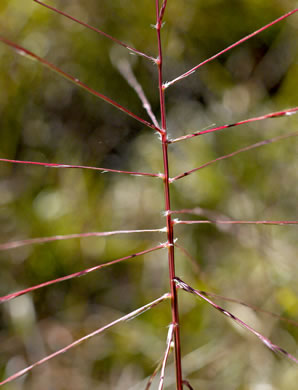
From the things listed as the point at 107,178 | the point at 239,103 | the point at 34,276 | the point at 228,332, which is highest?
the point at 239,103

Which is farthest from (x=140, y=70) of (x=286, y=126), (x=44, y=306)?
(x=44, y=306)

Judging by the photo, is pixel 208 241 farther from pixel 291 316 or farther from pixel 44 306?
pixel 44 306

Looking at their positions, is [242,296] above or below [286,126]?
below

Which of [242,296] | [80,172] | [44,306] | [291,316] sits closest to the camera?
[291,316]

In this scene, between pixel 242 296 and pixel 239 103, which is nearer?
pixel 242 296

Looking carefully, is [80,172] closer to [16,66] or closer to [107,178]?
[107,178]

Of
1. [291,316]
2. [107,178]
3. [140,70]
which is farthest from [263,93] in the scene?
[291,316]

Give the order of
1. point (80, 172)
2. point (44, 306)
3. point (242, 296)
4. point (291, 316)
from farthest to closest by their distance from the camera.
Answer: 1. point (80, 172)
2. point (44, 306)
3. point (242, 296)
4. point (291, 316)
